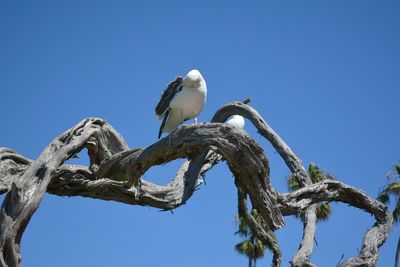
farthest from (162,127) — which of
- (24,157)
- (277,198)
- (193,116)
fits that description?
(277,198)

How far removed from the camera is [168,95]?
837 cm

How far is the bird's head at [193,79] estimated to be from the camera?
8.00m

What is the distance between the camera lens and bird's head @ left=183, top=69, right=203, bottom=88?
26.2ft

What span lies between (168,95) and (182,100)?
0.31m

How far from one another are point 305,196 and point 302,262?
105cm

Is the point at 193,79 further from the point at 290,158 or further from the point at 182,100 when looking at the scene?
the point at 290,158

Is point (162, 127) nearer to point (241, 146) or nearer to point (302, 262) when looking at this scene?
point (241, 146)

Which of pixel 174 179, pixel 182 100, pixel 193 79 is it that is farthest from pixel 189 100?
pixel 174 179

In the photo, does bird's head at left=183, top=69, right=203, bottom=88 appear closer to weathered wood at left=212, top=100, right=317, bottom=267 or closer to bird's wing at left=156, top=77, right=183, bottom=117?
bird's wing at left=156, top=77, right=183, bottom=117

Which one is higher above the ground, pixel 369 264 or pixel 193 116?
pixel 193 116

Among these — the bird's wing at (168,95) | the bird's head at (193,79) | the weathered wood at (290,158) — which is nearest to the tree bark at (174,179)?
the weathered wood at (290,158)

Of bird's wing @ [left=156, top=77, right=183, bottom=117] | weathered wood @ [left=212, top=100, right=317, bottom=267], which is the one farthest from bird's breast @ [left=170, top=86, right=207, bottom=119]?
weathered wood @ [left=212, top=100, right=317, bottom=267]

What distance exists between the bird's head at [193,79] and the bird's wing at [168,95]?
17 centimetres

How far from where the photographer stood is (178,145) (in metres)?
7.09
